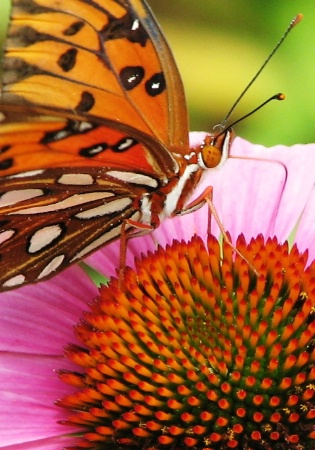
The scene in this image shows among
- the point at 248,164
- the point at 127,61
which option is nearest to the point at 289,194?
the point at 248,164

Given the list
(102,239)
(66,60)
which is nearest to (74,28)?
(66,60)

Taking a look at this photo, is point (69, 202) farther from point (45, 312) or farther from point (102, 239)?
point (45, 312)

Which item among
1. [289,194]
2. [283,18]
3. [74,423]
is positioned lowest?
[74,423]

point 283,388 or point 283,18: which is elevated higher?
point 283,18

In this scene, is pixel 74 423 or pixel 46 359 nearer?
pixel 74 423

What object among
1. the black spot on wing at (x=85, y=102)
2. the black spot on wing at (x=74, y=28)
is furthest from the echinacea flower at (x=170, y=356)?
the black spot on wing at (x=74, y=28)

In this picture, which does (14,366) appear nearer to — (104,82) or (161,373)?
(161,373)

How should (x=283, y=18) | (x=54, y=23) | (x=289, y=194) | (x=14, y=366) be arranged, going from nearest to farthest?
(x=54, y=23), (x=14, y=366), (x=289, y=194), (x=283, y=18)

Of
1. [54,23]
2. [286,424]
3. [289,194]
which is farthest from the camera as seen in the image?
[289,194]

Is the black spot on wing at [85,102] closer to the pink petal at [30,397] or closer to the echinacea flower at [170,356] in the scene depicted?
the echinacea flower at [170,356]
